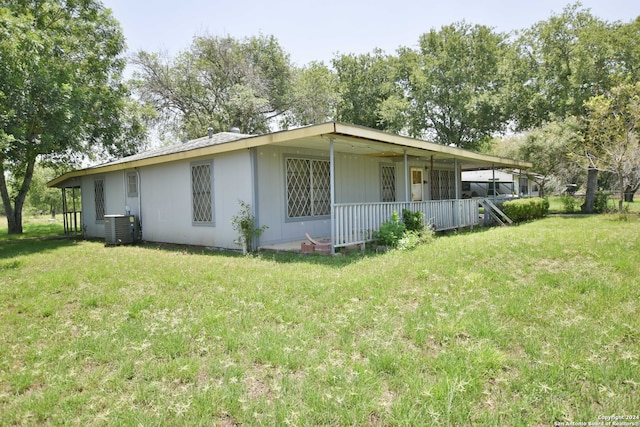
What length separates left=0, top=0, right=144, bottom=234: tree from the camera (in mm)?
10047

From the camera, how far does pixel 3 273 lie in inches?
266

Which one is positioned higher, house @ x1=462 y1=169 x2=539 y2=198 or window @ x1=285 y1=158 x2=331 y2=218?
house @ x1=462 y1=169 x2=539 y2=198

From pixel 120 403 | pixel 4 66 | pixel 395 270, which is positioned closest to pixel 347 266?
pixel 395 270

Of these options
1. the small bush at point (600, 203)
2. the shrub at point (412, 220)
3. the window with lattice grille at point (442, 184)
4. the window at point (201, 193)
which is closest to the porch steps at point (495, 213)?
the window with lattice grille at point (442, 184)

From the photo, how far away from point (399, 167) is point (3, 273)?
11001mm

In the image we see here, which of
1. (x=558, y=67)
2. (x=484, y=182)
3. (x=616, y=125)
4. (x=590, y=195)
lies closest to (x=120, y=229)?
(x=616, y=125)

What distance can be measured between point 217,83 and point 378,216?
67.1ft

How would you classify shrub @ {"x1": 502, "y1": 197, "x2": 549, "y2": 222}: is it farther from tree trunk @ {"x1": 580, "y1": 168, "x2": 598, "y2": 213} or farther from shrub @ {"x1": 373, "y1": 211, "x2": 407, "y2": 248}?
shrub @ {"x1": 373, "y1": 211, "x2": 407, "y2": 248}

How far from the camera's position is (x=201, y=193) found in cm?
949

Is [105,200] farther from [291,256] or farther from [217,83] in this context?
[217,83]

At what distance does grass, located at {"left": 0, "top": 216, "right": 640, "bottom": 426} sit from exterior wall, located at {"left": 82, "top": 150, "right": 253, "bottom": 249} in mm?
2995

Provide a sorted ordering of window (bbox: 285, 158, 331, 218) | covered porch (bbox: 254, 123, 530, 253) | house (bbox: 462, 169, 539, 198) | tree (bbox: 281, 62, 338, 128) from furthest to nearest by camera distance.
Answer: house (bbox: 462, 169, 539, 198) < tree (bbox: 281, 62, 338, 128) < window (bbox: 285, 158, 331, 218) < covered porch (bbox: 254, 123, 530, 253)

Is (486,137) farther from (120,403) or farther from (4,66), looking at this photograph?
(120,403)

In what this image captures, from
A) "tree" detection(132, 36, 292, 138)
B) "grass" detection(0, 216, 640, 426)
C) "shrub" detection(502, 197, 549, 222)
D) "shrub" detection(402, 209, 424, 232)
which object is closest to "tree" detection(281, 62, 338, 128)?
"tree" detection(132, 36, 292, 138)
